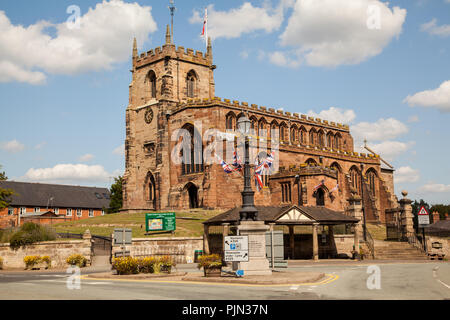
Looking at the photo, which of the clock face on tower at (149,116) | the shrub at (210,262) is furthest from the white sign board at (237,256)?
the clock face on tower at (149,116)

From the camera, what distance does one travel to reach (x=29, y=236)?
32562 mm

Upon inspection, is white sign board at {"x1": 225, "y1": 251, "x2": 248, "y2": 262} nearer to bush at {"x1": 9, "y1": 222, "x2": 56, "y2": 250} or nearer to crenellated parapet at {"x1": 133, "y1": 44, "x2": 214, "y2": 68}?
bush at {"x1": 9, "y1": 222, "x2": 56, "y2": 250}

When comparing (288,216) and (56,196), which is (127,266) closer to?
(288,216)

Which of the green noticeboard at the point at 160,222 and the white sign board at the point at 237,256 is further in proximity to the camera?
the green noticeboard at the point at 160,222

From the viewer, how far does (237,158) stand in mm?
46969

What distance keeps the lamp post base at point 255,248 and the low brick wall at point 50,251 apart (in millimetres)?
16397

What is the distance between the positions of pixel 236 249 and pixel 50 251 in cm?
1852

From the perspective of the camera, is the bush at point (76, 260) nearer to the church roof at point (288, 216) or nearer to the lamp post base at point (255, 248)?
the church roof at point (288, 216)

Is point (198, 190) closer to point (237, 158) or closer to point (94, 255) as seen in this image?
point (237, 158)

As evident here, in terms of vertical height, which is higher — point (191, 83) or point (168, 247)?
point (191, 83)

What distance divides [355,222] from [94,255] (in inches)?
746

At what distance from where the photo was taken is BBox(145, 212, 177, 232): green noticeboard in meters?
35.7

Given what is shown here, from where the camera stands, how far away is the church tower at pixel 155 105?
181ft

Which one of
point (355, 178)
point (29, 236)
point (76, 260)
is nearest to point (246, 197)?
point (76, 260)
